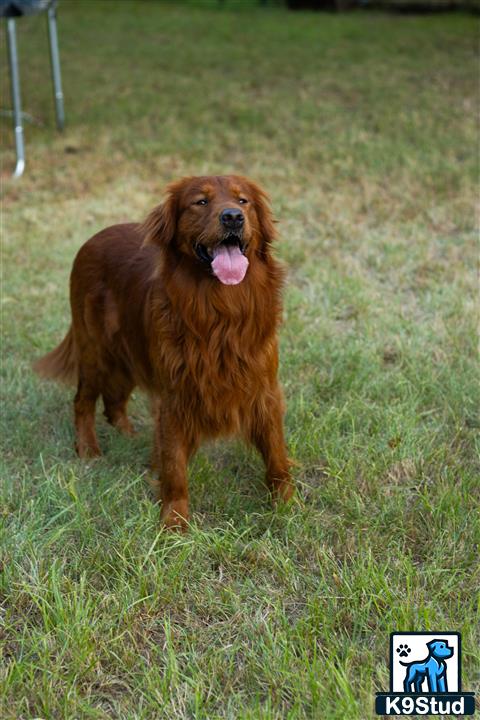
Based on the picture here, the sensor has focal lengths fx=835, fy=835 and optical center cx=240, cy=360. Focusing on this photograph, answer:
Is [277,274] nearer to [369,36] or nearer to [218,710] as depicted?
[218,710]

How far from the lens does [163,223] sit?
2748 millimetres

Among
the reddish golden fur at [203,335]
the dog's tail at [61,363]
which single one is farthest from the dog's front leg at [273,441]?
the dog's tail at [61,363]

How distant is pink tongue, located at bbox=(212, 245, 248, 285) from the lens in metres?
2.59

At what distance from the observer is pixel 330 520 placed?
2.74 meters

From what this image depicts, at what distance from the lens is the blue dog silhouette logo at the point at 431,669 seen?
6.68 ft

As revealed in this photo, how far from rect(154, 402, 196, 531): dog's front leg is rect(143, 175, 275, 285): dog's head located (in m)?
0.53

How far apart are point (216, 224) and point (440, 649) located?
4.48 feet

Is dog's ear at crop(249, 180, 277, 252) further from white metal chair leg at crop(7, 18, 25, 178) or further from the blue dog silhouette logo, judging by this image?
white metal chair leg at crop(7, 18, 25, 178)

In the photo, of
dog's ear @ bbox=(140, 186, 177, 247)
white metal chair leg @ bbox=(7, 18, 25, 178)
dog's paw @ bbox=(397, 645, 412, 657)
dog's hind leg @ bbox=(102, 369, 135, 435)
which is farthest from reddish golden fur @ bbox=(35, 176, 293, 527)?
white metal chair leg @ bbox=(7, 18, 25, 178)

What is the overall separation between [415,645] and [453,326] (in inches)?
90.1

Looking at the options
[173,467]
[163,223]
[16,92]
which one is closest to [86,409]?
[173,467]

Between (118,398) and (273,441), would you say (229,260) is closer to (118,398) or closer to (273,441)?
(273,441)

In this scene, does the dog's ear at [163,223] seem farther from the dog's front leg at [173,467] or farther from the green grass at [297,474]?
the green grass at [297,474]

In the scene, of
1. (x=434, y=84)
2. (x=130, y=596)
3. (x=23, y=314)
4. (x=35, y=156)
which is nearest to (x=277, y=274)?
(x=130, y=596)
